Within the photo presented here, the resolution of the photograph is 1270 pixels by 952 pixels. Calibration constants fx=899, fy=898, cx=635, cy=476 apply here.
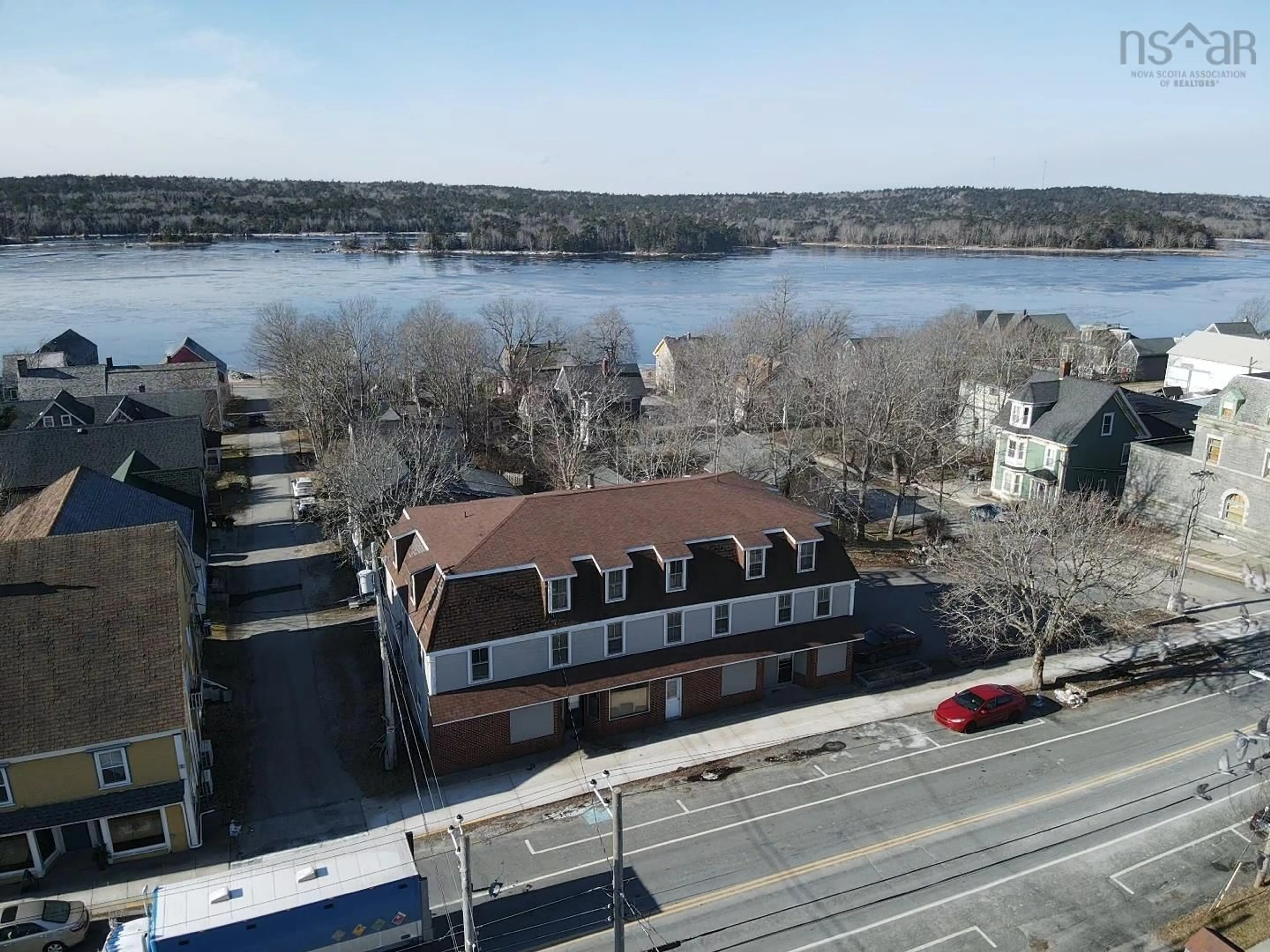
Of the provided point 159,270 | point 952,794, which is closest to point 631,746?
point 952,794

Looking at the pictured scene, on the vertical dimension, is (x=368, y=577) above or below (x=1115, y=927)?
above

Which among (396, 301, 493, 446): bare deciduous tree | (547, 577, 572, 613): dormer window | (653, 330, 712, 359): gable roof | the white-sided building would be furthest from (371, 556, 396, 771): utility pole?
the white-sided building

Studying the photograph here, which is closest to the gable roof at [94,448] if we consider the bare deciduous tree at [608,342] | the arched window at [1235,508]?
the bare deciduous tree at [608,342]

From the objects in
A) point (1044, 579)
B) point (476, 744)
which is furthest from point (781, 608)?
point (476, 744)

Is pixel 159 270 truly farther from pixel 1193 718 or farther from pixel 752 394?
pixel 1193 718

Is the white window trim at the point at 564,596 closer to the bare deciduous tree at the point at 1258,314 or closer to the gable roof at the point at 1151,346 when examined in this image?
the gable roof at the point at 1151,346

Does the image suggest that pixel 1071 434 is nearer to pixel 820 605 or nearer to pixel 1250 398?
pixel 1250 398

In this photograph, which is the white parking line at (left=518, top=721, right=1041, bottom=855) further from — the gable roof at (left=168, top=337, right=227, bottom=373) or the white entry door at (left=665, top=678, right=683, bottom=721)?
the gable roof at (left=168, top=337, right=227, bottom=373)
